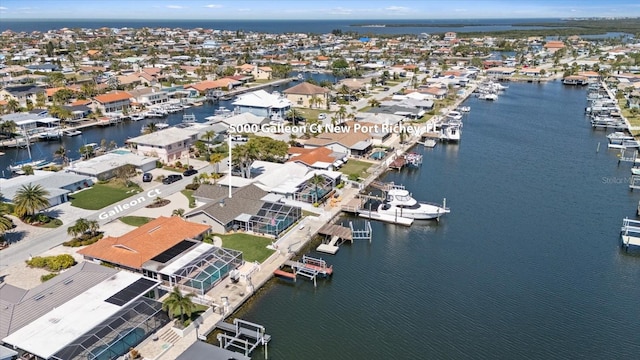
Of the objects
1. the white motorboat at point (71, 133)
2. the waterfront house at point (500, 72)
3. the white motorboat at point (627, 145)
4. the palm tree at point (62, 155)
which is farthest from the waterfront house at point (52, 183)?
the waterfront house at point (500, 72)

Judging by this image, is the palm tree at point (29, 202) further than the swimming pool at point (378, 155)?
No

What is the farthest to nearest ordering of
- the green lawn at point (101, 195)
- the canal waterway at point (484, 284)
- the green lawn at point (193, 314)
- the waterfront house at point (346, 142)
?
the waterfront house at point (346, 142) < the green lawn at point (101, 195) < the canal waterway at point (484, 284) < the green lawn at point (193, 314)

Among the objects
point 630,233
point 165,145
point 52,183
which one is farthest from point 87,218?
point 630,233

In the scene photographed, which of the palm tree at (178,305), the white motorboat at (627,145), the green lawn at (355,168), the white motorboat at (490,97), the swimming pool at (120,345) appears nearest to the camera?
the swimming pool at (120,345)

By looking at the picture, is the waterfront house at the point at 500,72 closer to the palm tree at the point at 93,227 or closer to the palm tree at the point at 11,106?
the palm tree at the point at 11,106

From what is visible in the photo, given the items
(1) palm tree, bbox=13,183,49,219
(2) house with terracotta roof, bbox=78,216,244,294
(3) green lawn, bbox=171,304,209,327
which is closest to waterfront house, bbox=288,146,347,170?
(2) house with terracotta roof, bbox=78,216,244,294

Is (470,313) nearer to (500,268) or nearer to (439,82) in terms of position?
(500,268)
